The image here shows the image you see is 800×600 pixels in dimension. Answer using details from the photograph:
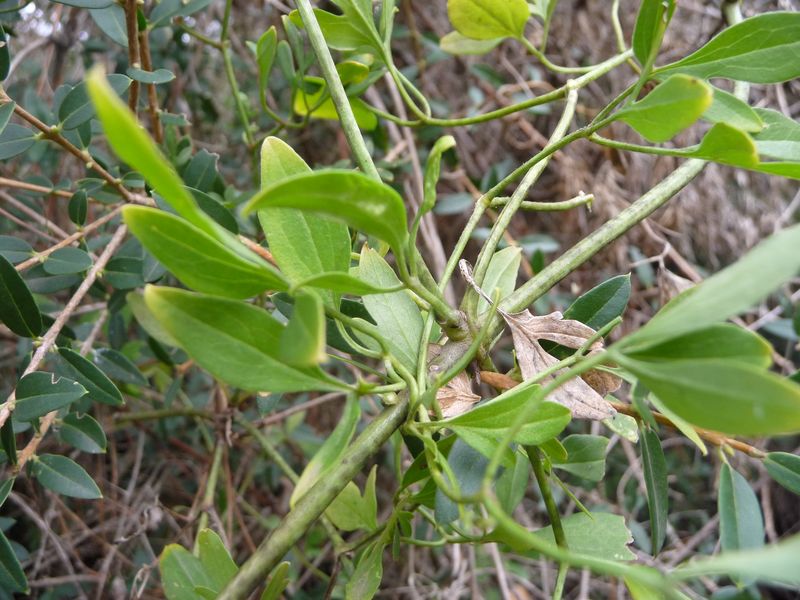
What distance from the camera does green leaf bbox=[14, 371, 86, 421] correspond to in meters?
0.45

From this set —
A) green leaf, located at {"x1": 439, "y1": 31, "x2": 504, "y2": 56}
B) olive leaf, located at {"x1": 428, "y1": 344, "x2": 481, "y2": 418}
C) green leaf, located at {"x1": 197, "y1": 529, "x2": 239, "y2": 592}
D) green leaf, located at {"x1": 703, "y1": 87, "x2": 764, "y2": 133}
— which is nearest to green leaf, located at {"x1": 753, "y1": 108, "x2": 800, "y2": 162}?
green leaf, located at {"x1": 703, "y1": 87, "x2": 764, "y2": 133}

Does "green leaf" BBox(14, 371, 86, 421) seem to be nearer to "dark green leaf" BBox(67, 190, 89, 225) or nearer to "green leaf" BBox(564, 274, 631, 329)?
"dark green leaf" BBox(67, 190, 89, 225)

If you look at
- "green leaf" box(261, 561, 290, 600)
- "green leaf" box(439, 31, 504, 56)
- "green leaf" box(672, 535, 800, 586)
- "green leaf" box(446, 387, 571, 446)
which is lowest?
"green leaf" box(261, 561, 290, 600)

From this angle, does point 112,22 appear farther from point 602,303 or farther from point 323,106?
point 602,303

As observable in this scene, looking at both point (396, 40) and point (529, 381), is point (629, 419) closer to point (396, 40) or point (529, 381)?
point (529, 381)

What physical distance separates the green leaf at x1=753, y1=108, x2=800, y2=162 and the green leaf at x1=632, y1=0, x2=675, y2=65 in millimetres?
87

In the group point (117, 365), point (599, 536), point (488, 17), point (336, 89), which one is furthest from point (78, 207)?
point (599, 536)

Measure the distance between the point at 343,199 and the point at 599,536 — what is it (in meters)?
0.33

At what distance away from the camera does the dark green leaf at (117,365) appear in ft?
2.10

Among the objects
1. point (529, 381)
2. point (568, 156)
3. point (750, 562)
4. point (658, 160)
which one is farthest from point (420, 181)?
point (750, 562)

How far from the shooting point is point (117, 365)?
2.11ft

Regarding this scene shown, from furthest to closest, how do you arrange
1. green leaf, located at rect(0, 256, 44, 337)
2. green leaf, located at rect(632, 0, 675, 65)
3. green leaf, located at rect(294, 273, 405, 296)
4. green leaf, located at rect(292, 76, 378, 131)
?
green leaf, located at rect(292, 76, 378, 131), green leaf, located at rect(0, 256, 44, 337), green leaf, located at rect(632, 0, 675, 65), green leaf, located at rect(294, 273, 405, 296)

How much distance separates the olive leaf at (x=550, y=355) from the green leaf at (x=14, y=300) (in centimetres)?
34

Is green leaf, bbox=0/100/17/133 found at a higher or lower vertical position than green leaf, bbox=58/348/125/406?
higher
